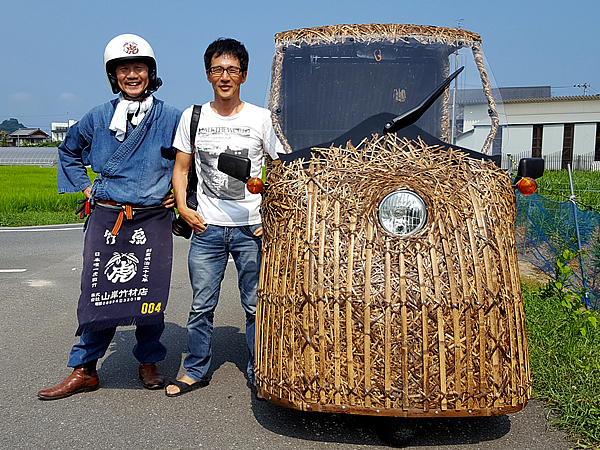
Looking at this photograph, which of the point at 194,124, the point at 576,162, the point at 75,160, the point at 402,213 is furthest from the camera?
the point at 576,162

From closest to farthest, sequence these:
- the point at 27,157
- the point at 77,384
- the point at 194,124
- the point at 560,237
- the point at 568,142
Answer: the point at 194,124 < the point at 77,384 < the point at 560,237 < the point at 568,142 < the point at 27,157

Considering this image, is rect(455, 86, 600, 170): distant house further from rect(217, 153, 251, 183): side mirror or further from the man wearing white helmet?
rect(217, 153, 251, 183): side mirror

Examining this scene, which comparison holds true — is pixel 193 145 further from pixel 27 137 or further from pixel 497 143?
pixel 27 137

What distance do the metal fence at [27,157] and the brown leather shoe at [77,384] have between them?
6765 centimetres

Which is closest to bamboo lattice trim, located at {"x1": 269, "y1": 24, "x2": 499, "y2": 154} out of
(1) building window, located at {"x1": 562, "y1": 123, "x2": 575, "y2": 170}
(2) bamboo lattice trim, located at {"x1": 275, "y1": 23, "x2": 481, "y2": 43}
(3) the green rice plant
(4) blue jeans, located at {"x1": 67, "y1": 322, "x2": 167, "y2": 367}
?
(2) bamboo lattice trim, located at {"x1": 275, "y1": 23, "x2": 481, "y2": 43}

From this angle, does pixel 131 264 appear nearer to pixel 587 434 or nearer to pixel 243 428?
pixel 243 428

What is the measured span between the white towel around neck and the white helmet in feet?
0.25

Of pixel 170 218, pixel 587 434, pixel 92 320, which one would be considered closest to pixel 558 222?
pixel 587 434

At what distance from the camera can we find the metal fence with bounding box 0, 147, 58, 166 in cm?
6895

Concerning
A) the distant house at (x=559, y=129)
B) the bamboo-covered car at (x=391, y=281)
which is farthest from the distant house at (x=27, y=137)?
the bamboo-covered car at (x=391, y=281)

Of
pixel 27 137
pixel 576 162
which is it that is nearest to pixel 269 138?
pixel 576 162

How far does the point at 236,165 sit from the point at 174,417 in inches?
62.9

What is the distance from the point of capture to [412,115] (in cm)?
356

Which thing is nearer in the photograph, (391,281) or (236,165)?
(391,281)
